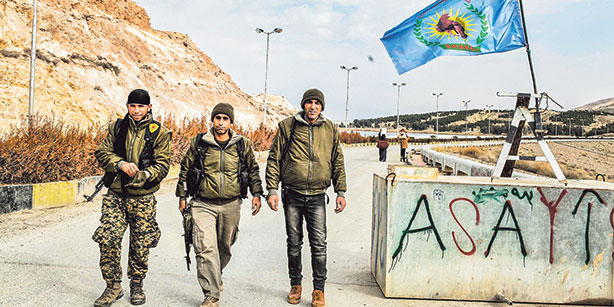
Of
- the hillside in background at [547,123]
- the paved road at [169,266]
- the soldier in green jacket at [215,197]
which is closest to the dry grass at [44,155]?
the paved road at [169,266]

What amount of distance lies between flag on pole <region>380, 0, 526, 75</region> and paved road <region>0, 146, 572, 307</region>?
2568mm

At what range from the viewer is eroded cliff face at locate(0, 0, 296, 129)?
2743 centimetres

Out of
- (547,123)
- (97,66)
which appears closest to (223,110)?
(97,66)

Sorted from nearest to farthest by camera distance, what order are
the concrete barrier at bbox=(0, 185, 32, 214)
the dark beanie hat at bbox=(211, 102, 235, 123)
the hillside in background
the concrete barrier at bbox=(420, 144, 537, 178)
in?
the dark beanie hat at bbox=(211, 102, 235, 123) < the concrete barrier at bbox=(0, 185, 32, 214) < the concrete barrier at bbox=(420, 144, 537, 178) < the hillside in background

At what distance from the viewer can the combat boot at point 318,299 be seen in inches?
167

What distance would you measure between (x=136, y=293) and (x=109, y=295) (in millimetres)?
219

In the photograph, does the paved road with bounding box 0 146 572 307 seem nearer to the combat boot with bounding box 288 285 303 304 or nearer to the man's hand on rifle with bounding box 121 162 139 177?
the combat boot with bounding box 288 285 303 304

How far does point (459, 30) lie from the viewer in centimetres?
531

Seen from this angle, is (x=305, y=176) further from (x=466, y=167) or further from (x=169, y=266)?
(x=466, y=167)

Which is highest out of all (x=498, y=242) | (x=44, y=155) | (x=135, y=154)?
(x=135, y=154)

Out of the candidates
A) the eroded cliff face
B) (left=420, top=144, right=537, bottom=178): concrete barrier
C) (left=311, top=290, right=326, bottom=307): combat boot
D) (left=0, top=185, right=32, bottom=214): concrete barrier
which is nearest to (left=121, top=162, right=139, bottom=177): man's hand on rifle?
(left=311, top=290, right=326, bottom=307): combat boot

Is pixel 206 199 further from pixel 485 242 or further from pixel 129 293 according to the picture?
pixel 485 242

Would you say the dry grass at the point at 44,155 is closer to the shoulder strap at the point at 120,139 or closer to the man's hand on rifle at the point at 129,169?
the shoulder strap at the point at 120,139

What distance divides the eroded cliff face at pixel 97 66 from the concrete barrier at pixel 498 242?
1580 centimetres
